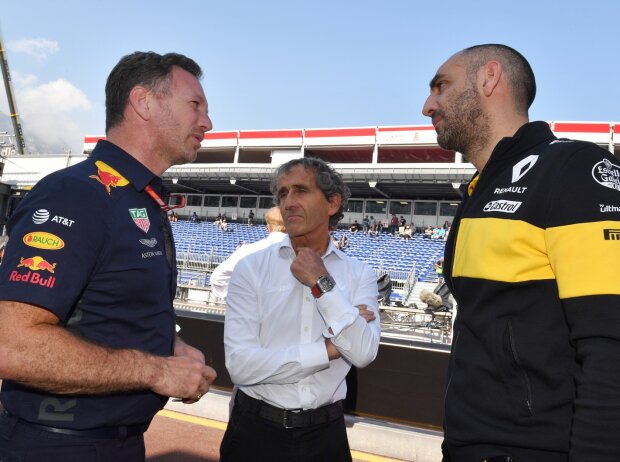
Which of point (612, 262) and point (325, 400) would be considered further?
point (325, 400)

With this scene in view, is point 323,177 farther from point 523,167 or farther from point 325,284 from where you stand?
point 523,167

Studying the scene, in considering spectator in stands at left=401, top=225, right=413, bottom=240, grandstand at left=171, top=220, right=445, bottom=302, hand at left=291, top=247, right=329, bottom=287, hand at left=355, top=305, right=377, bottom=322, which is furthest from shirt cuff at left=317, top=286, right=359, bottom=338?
spectator in stands at left=401, top=225, right=413, bottom=240

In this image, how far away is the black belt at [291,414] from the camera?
2311 mm

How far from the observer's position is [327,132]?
36.9 m

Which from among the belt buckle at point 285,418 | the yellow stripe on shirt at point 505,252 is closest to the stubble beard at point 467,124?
the yellow stripe on shirt at point 505,252

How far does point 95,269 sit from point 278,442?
1.28 m

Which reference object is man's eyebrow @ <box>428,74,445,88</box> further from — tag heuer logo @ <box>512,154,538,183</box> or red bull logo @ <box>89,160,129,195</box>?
red bull logo @ <box>89,160,129,195</box>

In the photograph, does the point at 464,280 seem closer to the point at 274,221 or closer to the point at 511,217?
the point at 511,217

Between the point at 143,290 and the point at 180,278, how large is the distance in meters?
15.9

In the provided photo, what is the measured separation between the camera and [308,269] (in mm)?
2350

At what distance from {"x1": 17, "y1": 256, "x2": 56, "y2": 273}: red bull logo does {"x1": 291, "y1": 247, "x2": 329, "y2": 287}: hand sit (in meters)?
1.20

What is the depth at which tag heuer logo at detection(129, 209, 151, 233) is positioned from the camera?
5.50 feet

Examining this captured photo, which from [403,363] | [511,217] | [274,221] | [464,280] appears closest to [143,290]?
[464,280]

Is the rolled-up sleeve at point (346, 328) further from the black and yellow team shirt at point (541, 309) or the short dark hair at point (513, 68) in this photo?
the short dark hair at point (513, 68)
